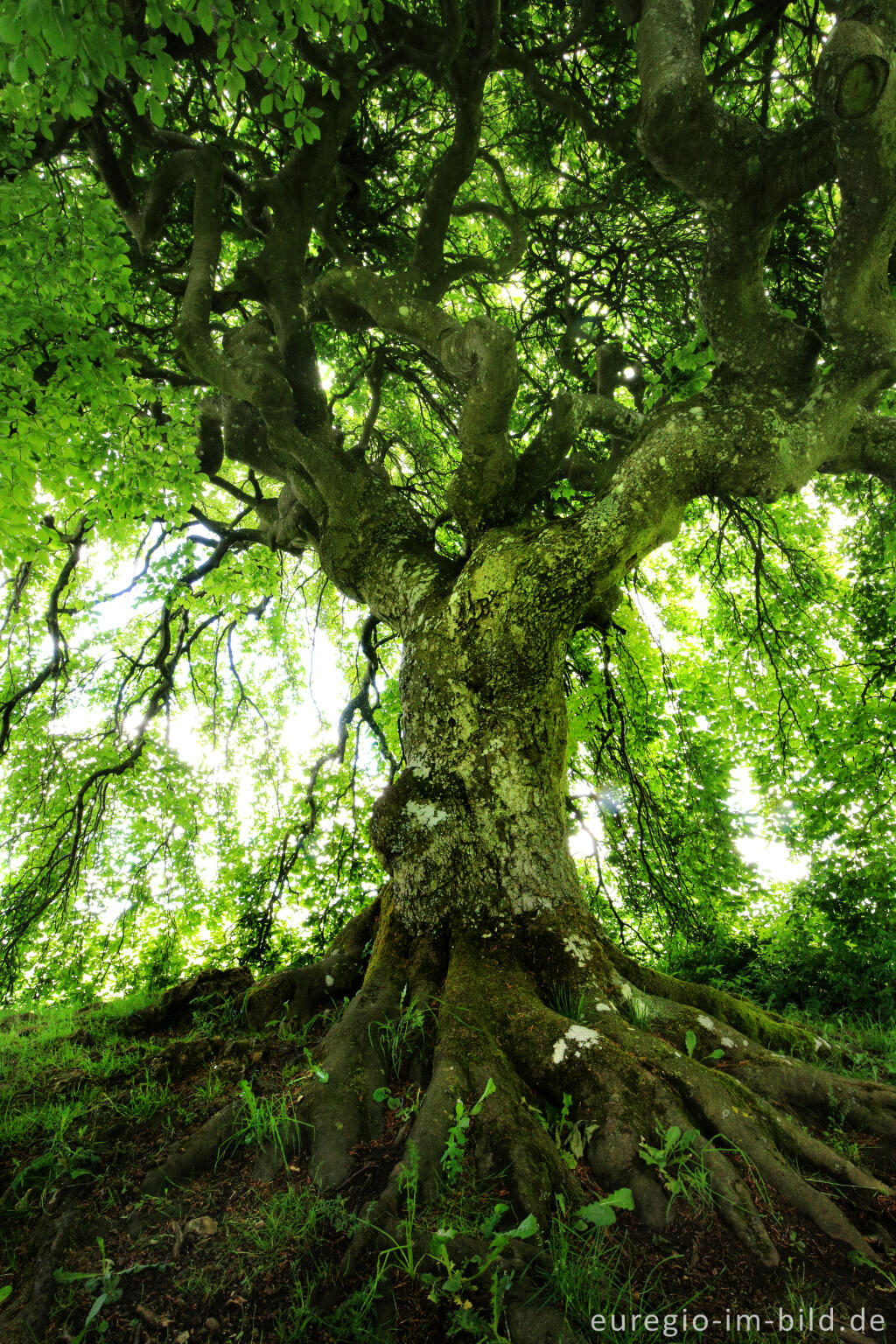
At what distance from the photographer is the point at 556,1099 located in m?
2.51

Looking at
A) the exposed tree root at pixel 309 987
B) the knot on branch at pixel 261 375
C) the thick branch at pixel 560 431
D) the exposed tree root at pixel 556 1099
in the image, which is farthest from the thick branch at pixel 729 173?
the exposed tree root at pixel 309 987

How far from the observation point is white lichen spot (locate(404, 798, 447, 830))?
11.5 ft

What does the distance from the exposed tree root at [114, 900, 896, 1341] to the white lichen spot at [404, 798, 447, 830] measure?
63 centimetres

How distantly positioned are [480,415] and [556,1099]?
3.94 meters

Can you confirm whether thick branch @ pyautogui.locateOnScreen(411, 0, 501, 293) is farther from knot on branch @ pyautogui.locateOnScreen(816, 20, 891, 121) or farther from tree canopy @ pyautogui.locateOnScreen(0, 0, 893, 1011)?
knot on branch @ pyautogui.locateOnScreen(816, 20, 891, 121)

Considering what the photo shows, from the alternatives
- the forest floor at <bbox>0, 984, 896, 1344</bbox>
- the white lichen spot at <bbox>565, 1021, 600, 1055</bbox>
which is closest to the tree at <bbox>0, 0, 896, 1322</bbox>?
the white lichen spot at <bbox>565, 1021, 600, 1055</bbox>

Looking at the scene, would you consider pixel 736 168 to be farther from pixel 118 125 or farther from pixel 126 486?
pixel 118 125

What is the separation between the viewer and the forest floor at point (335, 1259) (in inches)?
64.9

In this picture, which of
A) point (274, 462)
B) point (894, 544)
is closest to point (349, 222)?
point (274, 462)

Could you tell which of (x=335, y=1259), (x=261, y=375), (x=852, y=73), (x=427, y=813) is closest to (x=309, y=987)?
(x=427, y=813)

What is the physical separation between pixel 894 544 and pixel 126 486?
6.48m

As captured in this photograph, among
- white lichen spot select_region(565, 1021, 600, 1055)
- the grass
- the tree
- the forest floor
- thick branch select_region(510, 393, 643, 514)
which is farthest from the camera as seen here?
thick branch select_region(510, 393, 643, 514)

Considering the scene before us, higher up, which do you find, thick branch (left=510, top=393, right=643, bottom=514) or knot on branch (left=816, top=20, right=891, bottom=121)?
knot on branch (left=816, top=20, right=891, bottom=121)

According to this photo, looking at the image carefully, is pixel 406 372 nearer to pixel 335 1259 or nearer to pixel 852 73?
pixel 852 73
